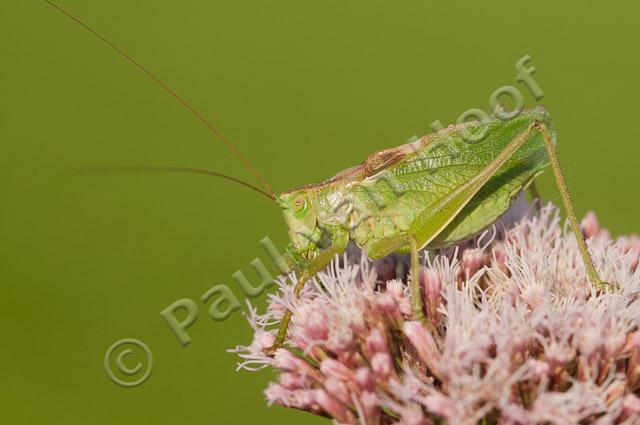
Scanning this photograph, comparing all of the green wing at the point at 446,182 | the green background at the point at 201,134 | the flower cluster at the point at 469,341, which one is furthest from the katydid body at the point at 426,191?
the green background at the point at 201,134

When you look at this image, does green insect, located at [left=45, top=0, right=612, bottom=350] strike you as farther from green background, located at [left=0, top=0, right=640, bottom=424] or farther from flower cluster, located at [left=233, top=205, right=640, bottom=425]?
green background, located at [left=0, top=0, right=640, bottom=424]

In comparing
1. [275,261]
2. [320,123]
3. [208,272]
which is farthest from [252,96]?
[275,261]

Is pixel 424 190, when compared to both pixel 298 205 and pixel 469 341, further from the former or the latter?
pixel 469 341

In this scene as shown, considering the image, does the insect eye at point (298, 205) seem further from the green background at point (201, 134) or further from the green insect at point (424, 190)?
the green background at point (201, 134)

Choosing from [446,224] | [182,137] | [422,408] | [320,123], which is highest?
[182,137]

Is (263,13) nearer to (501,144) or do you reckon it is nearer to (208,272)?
(208,272)
